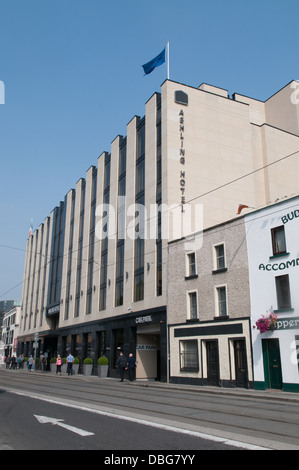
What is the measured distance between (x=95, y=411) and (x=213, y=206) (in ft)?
74.5

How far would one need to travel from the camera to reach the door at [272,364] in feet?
64.4

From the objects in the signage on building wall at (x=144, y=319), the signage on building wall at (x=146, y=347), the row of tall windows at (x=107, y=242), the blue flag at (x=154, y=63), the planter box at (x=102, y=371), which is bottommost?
the planter box at (x=102, y=371)

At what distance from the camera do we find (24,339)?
212ft

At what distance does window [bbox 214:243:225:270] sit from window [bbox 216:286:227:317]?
130cm

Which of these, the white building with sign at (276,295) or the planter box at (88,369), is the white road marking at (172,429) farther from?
the planter box at (88,369)

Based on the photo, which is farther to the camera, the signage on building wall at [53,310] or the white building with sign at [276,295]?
the signage on building wall at [53,310]

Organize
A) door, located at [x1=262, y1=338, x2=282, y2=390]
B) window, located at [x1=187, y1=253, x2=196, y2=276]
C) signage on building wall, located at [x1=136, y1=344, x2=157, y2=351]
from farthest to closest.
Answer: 1. signage on building wall, located at [x1=136, y1=344, x2=157, y2=351]
2. window, located at [x1=187, y1=253, x2=196, y2=276]
3. door, located at [x1=262, y1=338, x2=282, y2=390]

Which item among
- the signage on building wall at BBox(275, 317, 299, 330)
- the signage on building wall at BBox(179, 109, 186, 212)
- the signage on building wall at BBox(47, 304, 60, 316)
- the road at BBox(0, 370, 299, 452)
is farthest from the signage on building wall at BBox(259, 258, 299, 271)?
the signage on building wall at BBox(47, 304, 60, 316)

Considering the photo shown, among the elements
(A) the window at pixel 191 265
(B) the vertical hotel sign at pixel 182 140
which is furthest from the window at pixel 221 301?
(B) the vertical hotel sign at pixel 182 140

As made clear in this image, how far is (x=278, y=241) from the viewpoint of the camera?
2098cm

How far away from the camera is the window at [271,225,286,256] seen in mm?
20625

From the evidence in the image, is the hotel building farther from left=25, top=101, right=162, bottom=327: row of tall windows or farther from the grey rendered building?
the grey rendered building

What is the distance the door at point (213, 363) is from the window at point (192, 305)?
88.6 inches

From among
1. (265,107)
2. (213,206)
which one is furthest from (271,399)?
(265,107)
